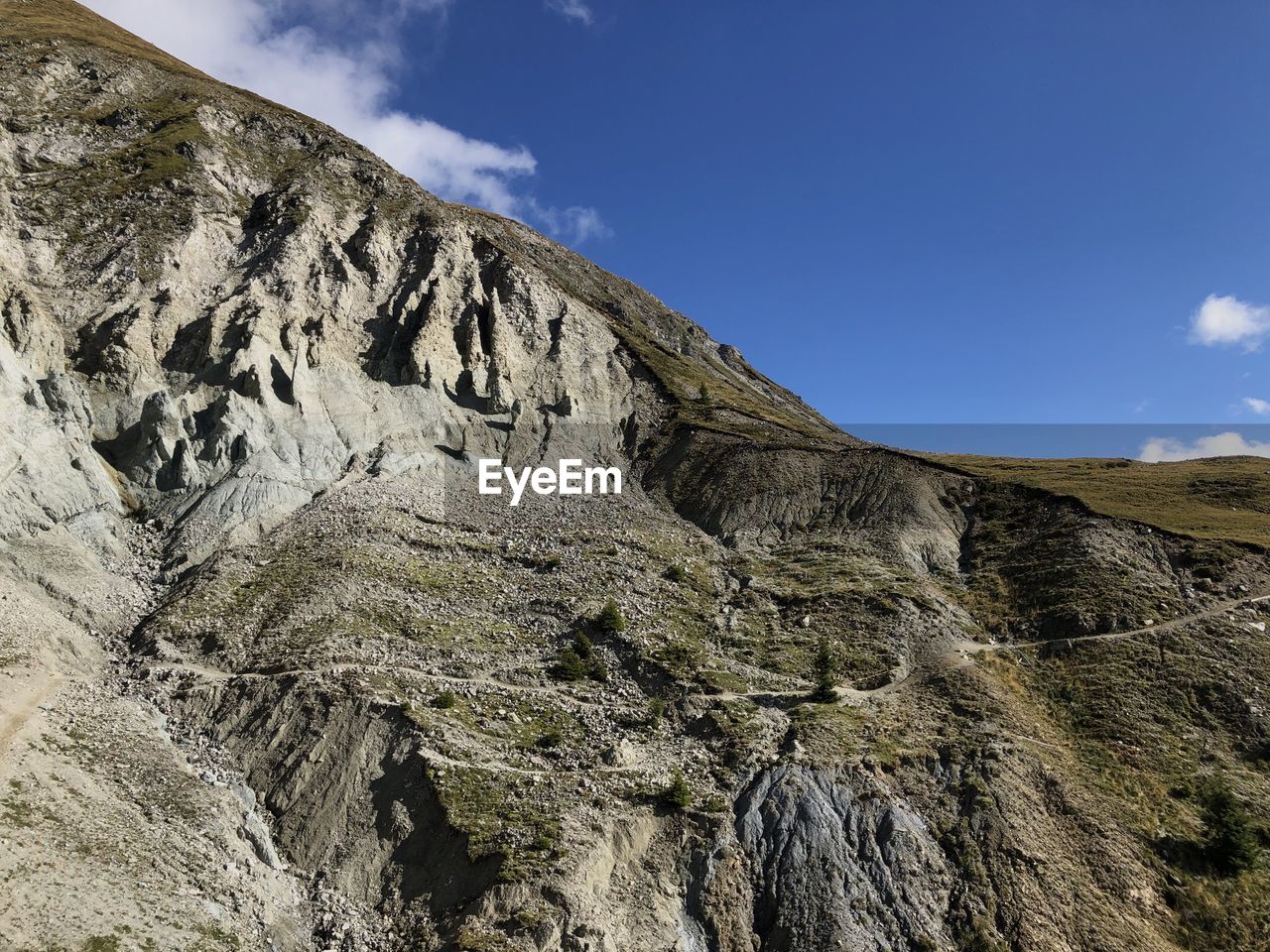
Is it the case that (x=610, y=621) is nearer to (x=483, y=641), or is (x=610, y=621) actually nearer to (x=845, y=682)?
(x=483, y=641)

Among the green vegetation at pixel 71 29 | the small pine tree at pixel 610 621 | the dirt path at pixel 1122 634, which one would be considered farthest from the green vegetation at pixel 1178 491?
the green vegetation at pixel 71 29

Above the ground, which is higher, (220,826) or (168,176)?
(168,176)

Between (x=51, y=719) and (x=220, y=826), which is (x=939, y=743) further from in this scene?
(x=51, y=719)

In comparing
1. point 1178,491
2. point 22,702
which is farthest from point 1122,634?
point 22,702

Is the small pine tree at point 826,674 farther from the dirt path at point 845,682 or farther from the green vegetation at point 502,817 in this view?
the green vegetation at point 502,817

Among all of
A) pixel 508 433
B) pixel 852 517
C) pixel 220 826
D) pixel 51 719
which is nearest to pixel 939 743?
pixel 852 517

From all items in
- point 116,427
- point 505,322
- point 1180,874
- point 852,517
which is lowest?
point 1180,874

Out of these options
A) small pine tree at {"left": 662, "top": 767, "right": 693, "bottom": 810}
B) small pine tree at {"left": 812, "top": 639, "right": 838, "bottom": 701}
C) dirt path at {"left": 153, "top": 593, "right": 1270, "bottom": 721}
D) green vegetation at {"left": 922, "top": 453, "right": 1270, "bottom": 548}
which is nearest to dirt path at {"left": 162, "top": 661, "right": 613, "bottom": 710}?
dirt path at {"left": 153, "top": 593, "right": 1270, "bottom": 721}
